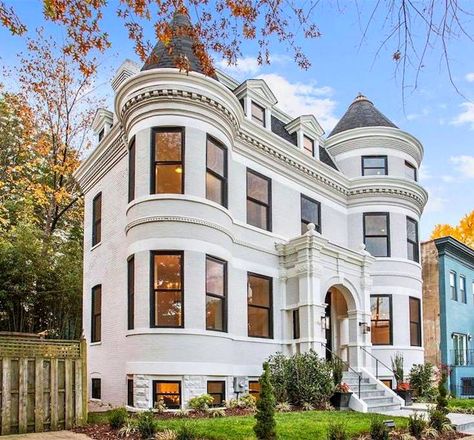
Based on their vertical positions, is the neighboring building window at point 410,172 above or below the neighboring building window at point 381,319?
above

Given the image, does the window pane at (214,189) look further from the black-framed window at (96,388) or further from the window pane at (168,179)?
the black-framed window at (96,388)

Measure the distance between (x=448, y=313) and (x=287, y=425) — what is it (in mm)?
17381

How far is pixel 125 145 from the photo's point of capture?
608 inches

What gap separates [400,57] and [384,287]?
15610 mm

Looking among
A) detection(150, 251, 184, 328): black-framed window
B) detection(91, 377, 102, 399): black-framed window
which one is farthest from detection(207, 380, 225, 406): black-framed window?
detection(91, 377, 102, 399): black-framed window

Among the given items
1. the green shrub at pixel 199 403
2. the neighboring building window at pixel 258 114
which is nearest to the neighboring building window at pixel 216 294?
the green shrub at pixel 199 403

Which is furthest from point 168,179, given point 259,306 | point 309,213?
point 309,213

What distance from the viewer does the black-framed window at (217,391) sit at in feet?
42.9

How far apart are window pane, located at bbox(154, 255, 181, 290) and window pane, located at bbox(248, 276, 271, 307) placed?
3.03 meters

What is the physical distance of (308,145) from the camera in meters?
19.6

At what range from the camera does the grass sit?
9312 millimetres

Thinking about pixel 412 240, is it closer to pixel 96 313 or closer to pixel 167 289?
pixel 167 289

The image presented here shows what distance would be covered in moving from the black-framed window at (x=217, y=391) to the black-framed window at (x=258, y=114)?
815cm

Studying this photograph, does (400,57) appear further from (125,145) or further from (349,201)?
(349,201)
